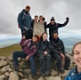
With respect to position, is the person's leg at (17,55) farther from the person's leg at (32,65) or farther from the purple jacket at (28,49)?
the person's leg at (32,65)

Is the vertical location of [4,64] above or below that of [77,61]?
below

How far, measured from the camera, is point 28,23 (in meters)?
13.5

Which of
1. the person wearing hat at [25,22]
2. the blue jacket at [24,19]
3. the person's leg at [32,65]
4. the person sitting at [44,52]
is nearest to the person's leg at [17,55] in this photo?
the person's leg at [32,65]

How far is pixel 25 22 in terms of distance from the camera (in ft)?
44.6

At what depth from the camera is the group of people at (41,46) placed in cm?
1195

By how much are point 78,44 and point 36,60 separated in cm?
1076

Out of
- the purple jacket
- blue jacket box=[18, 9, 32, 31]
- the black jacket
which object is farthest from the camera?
blue jacket box=[18, 9, 32, 31]

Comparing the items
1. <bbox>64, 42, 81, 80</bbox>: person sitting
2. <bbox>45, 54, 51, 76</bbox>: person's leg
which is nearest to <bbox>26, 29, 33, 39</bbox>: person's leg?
<bbox>45, 54, 51, 76</bbox>: person's leg

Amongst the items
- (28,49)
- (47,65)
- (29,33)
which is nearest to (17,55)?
(28,49)

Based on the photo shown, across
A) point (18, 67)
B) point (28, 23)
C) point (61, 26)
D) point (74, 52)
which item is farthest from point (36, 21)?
point (74, 52)

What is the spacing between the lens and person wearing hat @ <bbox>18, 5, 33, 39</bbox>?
13.2 m

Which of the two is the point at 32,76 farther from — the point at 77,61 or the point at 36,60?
the point at 77,61

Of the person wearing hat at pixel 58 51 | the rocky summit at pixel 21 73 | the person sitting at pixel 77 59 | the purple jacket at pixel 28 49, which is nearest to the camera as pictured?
the person sitting at pixel 77 59

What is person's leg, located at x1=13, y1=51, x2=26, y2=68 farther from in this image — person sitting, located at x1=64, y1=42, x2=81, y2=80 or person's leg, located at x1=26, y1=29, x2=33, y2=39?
person sitting, located at x1=64, y1=42, x2=81, y2=80
